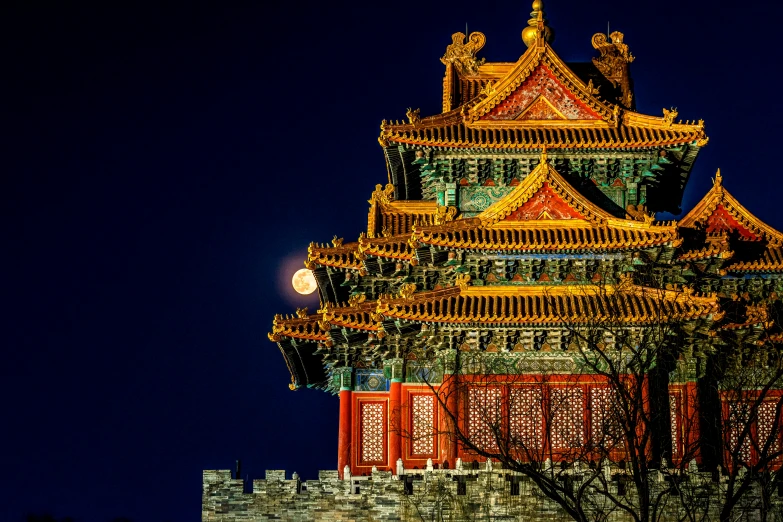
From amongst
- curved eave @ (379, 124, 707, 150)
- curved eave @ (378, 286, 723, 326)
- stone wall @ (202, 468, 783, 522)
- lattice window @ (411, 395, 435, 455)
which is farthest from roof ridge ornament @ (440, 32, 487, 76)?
stone wall @ (202, 468, 783, 522)

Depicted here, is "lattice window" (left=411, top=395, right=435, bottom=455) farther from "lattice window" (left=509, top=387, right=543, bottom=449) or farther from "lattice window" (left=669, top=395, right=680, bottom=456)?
"lattice window" (left=669, top=395, right=680, bottom=456)

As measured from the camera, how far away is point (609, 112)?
48.6 metres

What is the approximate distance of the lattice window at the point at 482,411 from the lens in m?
44.3

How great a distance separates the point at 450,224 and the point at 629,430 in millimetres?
11805

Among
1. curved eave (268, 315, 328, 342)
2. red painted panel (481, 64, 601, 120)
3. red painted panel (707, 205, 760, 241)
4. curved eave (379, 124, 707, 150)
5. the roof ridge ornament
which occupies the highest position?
the roof ridge ornament

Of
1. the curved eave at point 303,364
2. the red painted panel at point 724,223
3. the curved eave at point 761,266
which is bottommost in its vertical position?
the curved eave at point 303,364

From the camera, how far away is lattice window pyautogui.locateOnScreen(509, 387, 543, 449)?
44.1 meters

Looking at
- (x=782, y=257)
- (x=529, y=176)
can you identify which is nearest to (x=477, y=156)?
(x=529, y=176)

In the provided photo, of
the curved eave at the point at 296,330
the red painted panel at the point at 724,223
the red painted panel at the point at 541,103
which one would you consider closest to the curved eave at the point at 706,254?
the red painted panel at the point at 724,223

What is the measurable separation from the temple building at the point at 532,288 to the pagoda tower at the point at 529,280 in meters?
0.07

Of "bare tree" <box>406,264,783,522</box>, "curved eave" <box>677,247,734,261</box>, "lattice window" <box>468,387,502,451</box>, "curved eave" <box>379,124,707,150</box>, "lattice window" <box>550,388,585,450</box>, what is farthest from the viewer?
"curved eave" <box>379,124,707,150</box>

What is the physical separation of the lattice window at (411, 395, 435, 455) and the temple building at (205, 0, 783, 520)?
60 mm

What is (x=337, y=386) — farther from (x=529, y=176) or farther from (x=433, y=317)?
(x=529, y=176)

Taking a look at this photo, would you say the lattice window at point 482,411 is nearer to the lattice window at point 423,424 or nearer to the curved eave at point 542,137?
the lattice window at point 423,424
